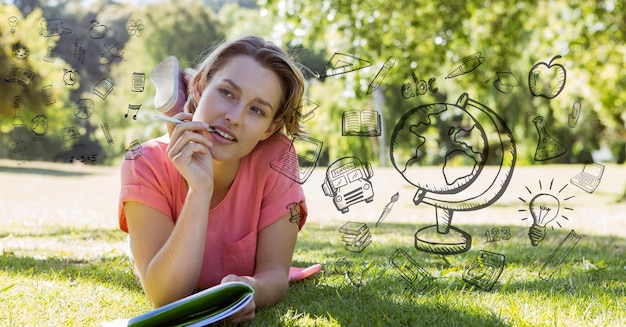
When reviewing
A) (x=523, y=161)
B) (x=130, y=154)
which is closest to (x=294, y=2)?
(x=130, y=154)

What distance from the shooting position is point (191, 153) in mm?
2164

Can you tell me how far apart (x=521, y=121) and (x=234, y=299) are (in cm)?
1818

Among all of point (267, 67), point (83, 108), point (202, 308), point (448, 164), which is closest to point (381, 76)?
point (267, 67)

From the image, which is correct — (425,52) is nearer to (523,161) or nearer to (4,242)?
(4,242)

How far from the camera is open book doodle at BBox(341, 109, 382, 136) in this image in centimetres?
236

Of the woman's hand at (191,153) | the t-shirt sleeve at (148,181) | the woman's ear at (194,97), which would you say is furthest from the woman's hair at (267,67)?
the woman's hand at (191,153)

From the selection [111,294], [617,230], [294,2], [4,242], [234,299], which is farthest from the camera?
[294,2]

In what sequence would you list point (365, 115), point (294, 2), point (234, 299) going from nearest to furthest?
A: 1. point (234, 299)
2. point (365, 115)
3. point (294, 2)

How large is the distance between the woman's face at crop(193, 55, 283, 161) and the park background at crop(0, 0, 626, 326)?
34 cm

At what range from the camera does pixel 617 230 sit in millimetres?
5949

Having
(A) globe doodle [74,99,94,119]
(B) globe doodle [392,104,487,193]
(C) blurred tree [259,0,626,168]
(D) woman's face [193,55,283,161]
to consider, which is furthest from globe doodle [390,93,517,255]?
(C) blurred tree [259,0,626,168]

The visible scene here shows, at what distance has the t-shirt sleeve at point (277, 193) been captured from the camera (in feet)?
A: 8.47

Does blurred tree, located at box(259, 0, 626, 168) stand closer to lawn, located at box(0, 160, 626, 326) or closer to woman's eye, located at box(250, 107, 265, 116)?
lawn, located at box(0, 160, 626, 326)

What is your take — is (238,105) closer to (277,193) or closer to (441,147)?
(277,193)
